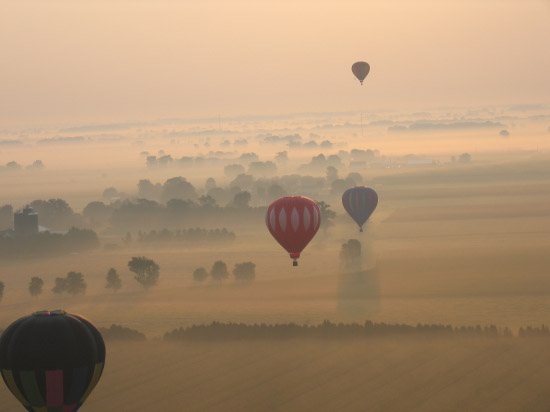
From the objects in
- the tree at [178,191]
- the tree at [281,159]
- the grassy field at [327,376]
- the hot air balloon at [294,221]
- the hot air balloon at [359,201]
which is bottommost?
the grassy field at [327,376]

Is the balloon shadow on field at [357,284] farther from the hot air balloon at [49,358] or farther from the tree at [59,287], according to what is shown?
the hot air balloon at [49,358]

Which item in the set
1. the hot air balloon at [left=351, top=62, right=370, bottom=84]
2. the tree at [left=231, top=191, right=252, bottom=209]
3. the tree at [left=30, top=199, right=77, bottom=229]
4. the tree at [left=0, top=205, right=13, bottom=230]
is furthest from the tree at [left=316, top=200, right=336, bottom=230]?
the tree at [left=0, top=205, right=13, bottom=230]

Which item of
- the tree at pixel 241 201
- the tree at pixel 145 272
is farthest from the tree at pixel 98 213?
the tree at pixel 145 272

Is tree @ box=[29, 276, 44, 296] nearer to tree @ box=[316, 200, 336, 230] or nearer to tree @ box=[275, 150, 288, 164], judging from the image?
tree @ box=[316, 200, 336, 230]

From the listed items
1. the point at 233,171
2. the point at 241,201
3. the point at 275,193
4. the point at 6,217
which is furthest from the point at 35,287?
the point at 233,171

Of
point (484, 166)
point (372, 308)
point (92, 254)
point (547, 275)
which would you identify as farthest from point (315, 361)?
point (484, 166)

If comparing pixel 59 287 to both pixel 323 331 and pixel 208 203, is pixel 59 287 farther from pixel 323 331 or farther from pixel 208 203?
pixel 208 203

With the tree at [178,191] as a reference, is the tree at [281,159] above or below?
above

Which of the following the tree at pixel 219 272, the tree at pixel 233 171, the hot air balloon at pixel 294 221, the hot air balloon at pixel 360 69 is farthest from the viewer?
the tree at pixel 233 171
